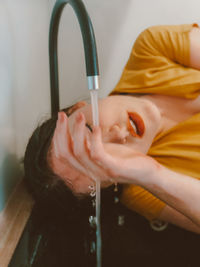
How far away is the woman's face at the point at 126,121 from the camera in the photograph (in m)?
0.74

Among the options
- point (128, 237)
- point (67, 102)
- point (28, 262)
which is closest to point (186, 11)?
point (67, 102)

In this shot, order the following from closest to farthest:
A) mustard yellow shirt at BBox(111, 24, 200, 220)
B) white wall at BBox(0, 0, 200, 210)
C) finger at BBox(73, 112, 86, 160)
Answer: finger at BBox(73, 112, 86, 160)
white wall at BBox(0, 0, 200, 210)
mustard yellow shirt at BBox(111, 24, 200, 220)

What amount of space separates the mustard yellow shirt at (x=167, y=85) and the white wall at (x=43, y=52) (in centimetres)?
25

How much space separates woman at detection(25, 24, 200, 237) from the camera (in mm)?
621

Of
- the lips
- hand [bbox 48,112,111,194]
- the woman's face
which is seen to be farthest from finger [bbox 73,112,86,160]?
the lips

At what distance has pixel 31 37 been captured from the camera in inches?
35.8

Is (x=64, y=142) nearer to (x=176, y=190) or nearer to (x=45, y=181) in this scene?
(x=45, y=181)

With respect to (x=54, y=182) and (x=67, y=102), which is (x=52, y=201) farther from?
(x=67, y=102)

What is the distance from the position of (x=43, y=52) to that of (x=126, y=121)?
0.54 meters

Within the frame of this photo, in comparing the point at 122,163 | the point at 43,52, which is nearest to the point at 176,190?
the point at 122,163

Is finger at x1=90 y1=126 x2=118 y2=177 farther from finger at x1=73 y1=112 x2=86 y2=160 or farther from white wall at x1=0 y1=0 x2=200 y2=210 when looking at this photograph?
white wall at x1=0 y1=0 x2=200 y2=210

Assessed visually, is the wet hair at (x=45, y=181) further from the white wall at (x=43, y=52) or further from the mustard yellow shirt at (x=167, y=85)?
the mustard yellow shirt at (x=167, y=85)

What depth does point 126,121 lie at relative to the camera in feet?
2.50

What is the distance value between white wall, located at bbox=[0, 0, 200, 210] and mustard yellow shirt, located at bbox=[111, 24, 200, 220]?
249 mm
